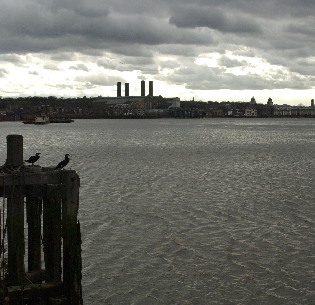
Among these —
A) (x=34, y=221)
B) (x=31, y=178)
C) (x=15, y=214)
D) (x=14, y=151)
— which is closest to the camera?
(x=31, y=178)

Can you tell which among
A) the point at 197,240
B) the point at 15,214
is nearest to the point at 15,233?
the point at 15,214

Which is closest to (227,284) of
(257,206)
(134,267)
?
(134,267)

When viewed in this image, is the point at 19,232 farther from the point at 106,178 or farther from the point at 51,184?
the point at 106,178

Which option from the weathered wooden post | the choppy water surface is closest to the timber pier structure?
the weathered wooden post

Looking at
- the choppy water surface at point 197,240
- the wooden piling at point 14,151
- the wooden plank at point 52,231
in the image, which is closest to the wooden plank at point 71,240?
the wooden plank at point 52,231

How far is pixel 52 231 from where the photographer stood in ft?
43.9

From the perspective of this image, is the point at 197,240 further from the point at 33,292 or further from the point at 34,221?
the point at 33,292

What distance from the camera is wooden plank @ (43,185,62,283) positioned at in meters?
13.1

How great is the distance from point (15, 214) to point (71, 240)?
1.54 meters

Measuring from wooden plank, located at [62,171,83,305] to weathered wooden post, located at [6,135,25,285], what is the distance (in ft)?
3.39

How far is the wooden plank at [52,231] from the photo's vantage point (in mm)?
13078

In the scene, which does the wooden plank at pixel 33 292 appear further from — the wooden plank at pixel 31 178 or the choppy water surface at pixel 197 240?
the choppy water surface at pixel 197 240

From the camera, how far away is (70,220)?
513 inches

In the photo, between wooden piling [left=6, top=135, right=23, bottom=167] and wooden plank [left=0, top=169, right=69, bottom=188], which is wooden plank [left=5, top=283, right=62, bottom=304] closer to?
wooden plank [left=0, top=169, right=69, bottom=188]
